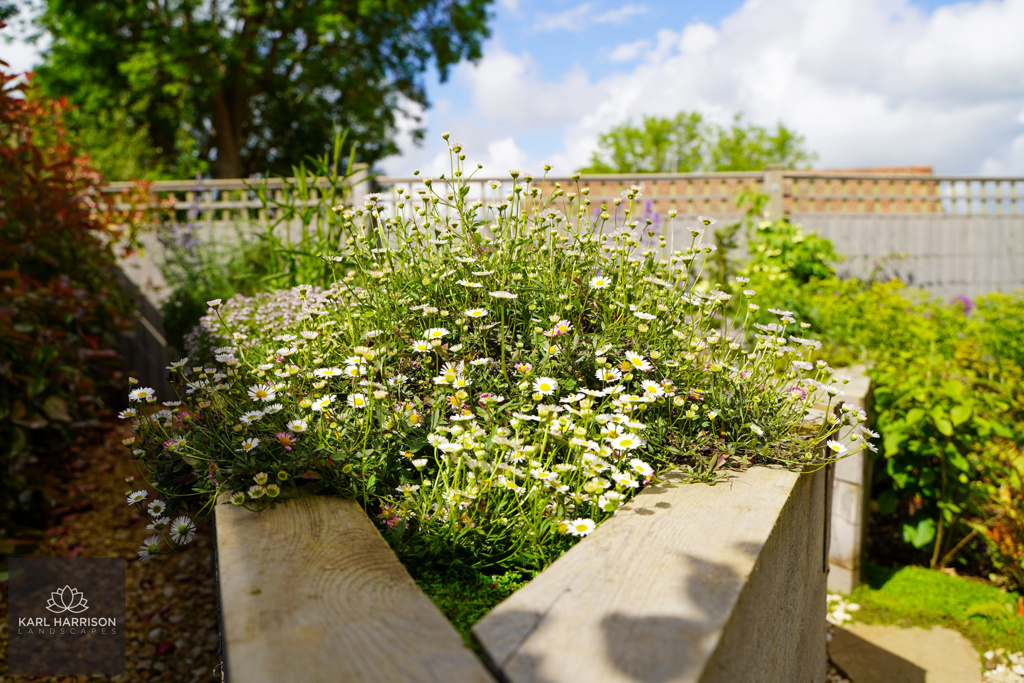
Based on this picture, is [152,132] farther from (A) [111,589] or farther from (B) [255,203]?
(A) [111,589]

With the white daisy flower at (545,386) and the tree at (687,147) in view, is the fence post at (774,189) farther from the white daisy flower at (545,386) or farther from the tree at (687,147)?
the tree at (687,147)

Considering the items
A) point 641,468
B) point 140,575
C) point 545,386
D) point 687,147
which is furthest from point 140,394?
point 687,147

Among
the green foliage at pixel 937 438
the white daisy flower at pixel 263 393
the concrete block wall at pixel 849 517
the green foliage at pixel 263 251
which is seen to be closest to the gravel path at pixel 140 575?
the white daisy flower at pixel 263 393

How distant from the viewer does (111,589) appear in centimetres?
309

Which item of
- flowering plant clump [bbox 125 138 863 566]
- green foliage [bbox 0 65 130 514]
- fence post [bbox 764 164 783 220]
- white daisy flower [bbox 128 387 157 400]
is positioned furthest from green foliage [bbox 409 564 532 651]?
fence post [bbox 764 164 783 220]

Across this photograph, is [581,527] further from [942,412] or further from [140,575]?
[140,575]

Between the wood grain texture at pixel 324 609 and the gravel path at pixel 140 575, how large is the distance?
0.99 meters

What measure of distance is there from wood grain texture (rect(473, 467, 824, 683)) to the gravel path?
1476 millimetres

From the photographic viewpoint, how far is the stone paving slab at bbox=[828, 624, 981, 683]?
282 centimetres

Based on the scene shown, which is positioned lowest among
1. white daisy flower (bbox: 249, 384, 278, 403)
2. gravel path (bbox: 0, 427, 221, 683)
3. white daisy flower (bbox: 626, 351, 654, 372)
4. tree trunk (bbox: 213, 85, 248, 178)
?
gravel path (bbox: 0, 427, 221, 683)

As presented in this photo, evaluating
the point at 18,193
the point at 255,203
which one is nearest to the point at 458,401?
the point at 18,193

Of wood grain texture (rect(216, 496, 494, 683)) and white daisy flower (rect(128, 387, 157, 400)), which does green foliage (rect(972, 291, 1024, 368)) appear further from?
white daisy flower (rect(128, 387, 157, 400))

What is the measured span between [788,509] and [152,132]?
18.2m

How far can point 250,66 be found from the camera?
1352 cm
